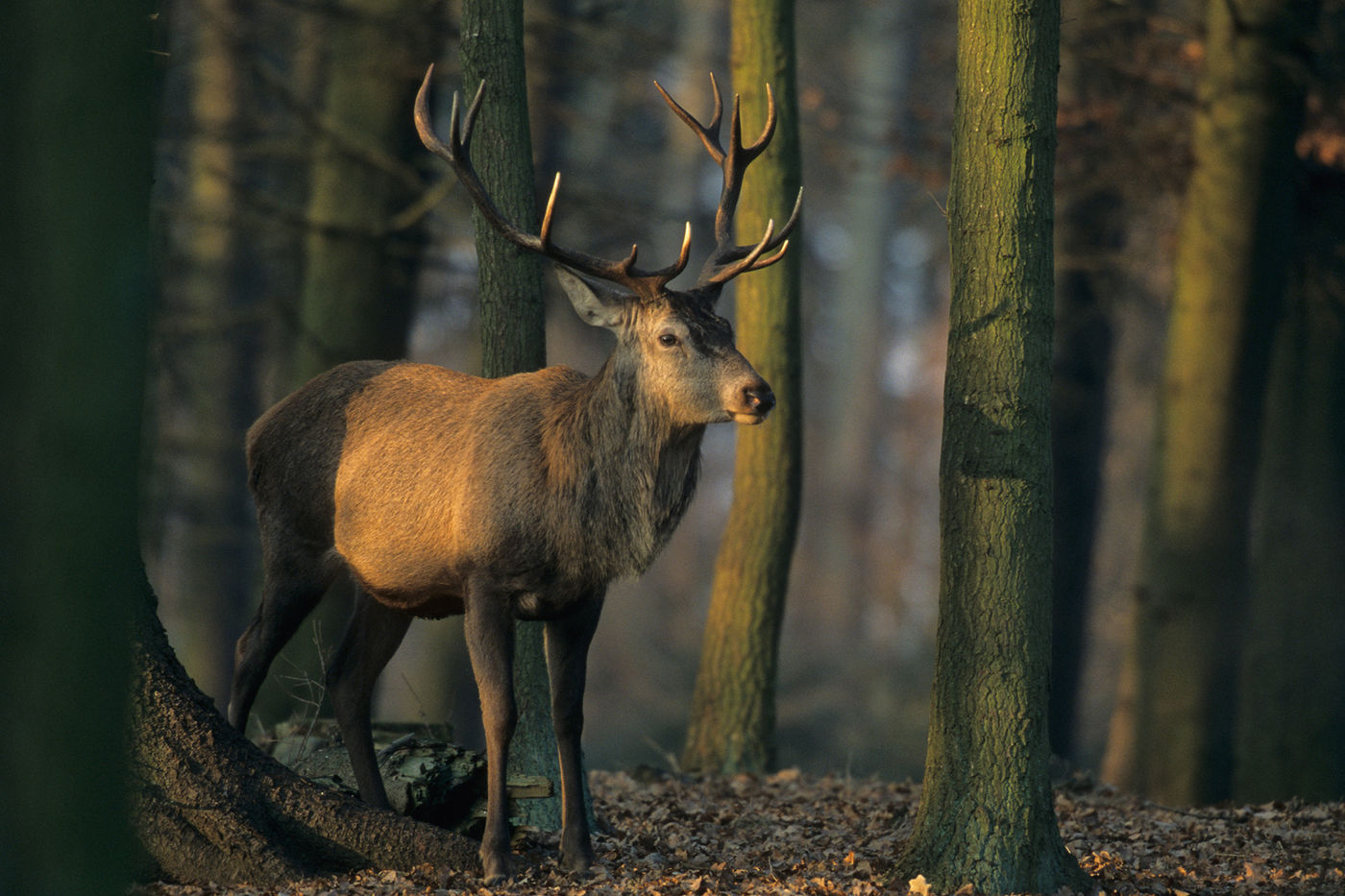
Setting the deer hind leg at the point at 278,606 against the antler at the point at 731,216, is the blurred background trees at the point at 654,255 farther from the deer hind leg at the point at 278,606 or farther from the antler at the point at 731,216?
the antler at the point at 731,216

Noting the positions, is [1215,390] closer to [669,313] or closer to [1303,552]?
[1303,552]

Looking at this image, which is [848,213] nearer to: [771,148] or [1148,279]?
[1148,279]

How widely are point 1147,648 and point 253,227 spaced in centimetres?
829

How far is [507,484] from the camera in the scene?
607 cm

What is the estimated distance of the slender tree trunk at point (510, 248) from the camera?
22.7 feet

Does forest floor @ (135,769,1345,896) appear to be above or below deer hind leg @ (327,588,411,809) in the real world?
below

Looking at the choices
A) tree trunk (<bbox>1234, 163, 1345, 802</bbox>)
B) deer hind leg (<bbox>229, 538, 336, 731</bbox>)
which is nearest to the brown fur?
deer hind leg (<bbox>229, 538, 336, 731</bbox>)

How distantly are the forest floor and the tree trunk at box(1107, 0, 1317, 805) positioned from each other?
2.05m

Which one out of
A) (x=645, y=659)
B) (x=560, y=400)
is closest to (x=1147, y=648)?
(x=560, y=400)

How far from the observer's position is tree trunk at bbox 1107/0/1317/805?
32.4 ft

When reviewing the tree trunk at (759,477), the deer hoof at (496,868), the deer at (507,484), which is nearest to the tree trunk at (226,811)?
the deer hoof at (496,868)

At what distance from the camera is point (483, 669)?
19.5 ft

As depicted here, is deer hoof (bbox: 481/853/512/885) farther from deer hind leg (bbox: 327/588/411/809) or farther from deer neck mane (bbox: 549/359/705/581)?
deer neck mane (bbox: 549/359/705/581)

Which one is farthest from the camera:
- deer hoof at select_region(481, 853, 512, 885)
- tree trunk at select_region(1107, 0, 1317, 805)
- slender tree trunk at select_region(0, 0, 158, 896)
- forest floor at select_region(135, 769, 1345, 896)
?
tree trunk at select_region(1107, 0, 1317, 805)
